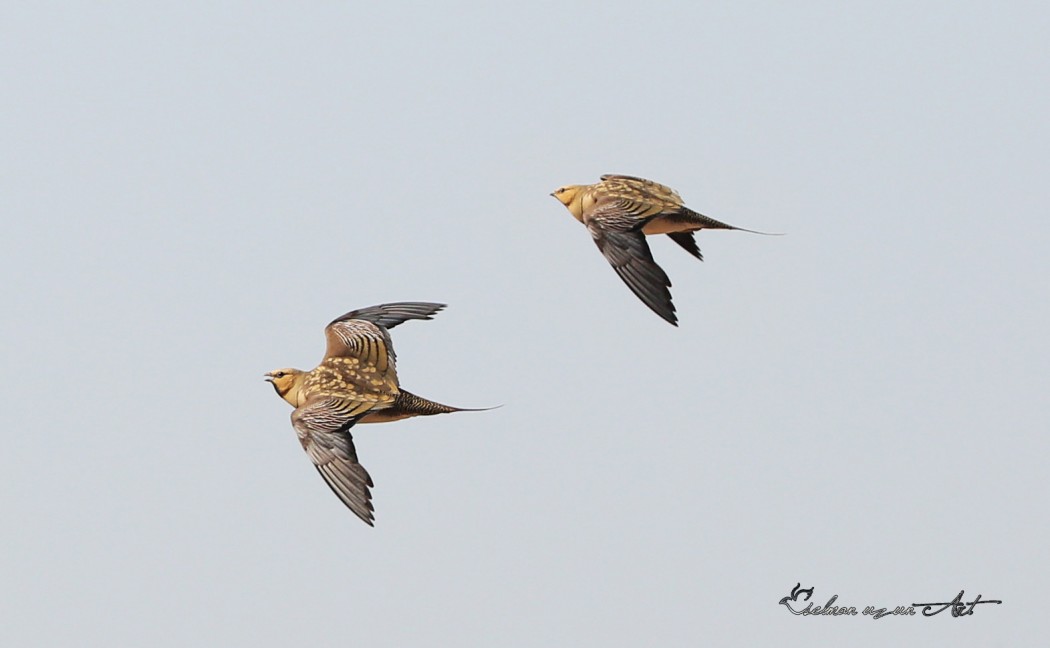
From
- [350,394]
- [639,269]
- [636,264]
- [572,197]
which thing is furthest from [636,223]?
[350,394]

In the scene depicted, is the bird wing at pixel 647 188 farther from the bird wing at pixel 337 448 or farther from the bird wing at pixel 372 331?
the bird wing at pixel 337 448

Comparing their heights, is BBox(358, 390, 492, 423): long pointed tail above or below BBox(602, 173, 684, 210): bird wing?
below

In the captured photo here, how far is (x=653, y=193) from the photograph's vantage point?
23188 mm

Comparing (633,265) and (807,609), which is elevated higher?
(633,265)

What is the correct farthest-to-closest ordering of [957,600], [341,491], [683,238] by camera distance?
1. [683,238]
2. [957,600]
3. [341,491]

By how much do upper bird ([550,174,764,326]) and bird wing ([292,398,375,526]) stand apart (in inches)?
148

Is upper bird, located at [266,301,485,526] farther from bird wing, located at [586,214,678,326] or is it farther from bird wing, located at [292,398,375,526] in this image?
bird wing, located at [586,214,678,326]

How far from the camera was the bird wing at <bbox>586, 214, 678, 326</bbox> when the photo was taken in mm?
20672

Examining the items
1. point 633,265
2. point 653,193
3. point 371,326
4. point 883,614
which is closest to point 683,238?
point 653,193

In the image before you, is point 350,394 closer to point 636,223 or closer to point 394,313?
point 394,313

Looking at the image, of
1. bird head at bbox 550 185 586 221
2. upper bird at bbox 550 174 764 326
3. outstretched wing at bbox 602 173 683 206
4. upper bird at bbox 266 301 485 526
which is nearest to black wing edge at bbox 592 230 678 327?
upper bird at bbox 550 174 764 326

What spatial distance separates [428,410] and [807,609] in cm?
499

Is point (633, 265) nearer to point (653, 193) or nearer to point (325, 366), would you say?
point (653, 193)

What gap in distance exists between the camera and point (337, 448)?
19109mm
